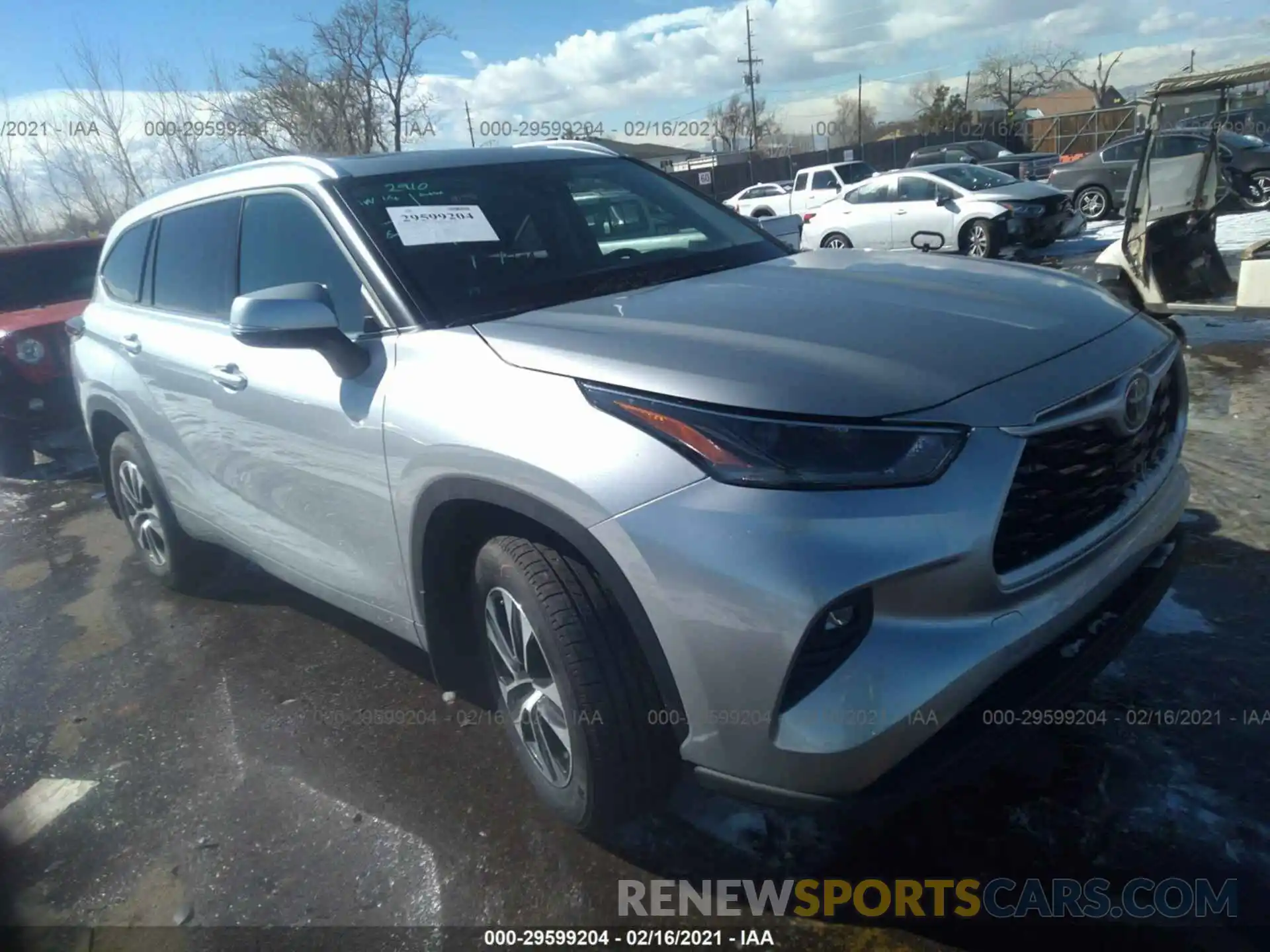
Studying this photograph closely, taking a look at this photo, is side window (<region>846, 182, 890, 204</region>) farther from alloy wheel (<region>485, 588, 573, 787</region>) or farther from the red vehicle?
alloy wheel (<region>485, 588, 573, 787</region>)

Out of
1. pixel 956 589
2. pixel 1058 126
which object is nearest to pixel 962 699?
pixel 956 589

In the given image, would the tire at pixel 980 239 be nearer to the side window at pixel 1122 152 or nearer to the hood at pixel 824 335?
the side window at pixel 1122 152

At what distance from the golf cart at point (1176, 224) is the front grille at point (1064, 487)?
17.8 ft

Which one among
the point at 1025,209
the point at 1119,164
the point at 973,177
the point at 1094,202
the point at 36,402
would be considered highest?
the point at 973,177

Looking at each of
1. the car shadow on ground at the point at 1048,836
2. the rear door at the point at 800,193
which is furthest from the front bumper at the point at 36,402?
the rear door at the point at 800,193

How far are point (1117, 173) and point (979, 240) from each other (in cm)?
576

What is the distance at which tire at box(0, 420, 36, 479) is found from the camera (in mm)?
7312

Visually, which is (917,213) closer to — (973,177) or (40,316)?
(973,177)

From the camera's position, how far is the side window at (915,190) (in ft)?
48.0

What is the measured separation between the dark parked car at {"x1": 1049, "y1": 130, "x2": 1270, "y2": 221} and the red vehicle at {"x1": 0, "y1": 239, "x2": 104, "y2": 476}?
1590 centimetres

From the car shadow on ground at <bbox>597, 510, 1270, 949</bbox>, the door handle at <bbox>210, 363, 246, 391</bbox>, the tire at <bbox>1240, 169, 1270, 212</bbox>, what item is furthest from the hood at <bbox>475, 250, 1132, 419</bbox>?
the tire at <bbox>1240, 169, 1270, 212</bbox>

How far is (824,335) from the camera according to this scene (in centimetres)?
232

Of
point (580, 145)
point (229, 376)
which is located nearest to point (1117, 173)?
point (580, 145)

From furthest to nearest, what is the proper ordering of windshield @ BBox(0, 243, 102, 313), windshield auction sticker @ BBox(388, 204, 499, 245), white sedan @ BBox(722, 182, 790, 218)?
white sedan @ BBox(722, 182, 790, 218)
windshield @ BBox(0, 243, 102, 313)
windshield auction sticker @ BBox(388, 204, 499, 245)
